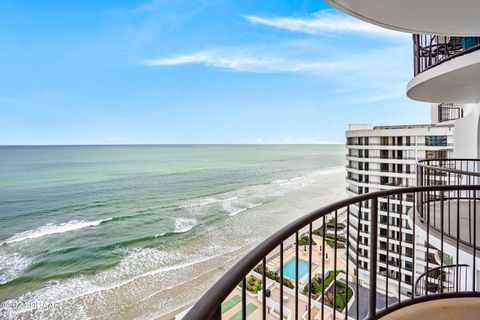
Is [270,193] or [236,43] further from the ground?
[236,43]

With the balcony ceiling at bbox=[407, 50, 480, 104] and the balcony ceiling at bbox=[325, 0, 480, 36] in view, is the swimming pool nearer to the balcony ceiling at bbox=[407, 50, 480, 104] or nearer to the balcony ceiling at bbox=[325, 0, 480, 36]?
the balcony ceiling at bbox=[407, 50, 480, 104]

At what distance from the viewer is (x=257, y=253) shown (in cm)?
82

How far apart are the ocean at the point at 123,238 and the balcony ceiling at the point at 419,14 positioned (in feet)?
33.4

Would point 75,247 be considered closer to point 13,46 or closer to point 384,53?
point 384,53

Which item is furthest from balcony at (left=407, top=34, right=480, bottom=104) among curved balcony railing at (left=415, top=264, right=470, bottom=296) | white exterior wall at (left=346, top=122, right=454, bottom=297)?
white exterior wall at (left=346, top=122, right=454, bottom=297)

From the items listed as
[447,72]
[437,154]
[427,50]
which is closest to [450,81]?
[447,72]

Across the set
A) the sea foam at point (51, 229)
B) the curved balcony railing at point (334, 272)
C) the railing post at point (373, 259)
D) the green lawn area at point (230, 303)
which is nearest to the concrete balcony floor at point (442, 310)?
the curved balcony railing at point (334, 272)

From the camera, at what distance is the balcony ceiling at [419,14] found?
226cm

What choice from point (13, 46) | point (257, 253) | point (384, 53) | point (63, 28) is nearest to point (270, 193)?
point (384, 53)

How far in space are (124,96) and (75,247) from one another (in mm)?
46153

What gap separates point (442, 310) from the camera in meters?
1.98

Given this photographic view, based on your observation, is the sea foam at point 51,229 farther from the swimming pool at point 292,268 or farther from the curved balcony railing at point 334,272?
the swimming pool at point 292,268

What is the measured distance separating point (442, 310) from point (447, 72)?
314 cm

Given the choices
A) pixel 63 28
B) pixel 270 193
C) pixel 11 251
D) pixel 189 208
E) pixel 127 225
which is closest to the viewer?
pixel 11 251
